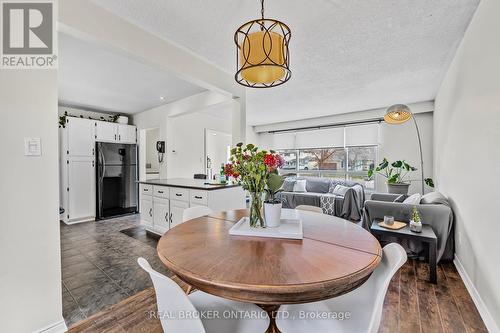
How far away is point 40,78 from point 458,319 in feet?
11.2

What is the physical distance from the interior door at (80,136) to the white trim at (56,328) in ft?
12.7

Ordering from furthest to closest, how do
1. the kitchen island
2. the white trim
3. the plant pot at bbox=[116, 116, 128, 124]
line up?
the plant pot at bbox=[116, 116, 128, 124] → the kitchen island → the white trim

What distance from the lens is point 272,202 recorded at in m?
1.40

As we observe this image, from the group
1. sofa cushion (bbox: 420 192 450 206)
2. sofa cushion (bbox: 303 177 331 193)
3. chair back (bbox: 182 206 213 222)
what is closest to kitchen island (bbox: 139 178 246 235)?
chair back (bbox: 182 206 213 222)

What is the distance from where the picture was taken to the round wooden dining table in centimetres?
82

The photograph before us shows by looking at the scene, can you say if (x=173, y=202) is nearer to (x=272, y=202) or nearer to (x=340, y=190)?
(x=272, y=202)

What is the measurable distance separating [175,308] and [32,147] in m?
1.44

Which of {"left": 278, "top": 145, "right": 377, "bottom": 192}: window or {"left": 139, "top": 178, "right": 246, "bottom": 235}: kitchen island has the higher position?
{"left": 278, "top": 145, "right": 377, "bottom": 192}: window

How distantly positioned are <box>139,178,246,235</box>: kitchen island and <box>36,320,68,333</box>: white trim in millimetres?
1705

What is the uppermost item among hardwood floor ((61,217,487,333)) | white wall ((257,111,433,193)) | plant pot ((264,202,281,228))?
white wall ((257,111,433,193))

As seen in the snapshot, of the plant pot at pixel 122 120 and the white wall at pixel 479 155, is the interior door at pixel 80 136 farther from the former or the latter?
the white wall at pixel 479 155

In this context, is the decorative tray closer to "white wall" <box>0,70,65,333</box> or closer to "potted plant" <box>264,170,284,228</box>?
"potted plant" <box>264,170,284,228</box>

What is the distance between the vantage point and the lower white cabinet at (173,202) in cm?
310

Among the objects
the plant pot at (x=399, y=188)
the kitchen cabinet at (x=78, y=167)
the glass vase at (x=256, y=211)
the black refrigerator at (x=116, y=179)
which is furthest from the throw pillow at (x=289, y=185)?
the glass vase at (x=256, y=211)
